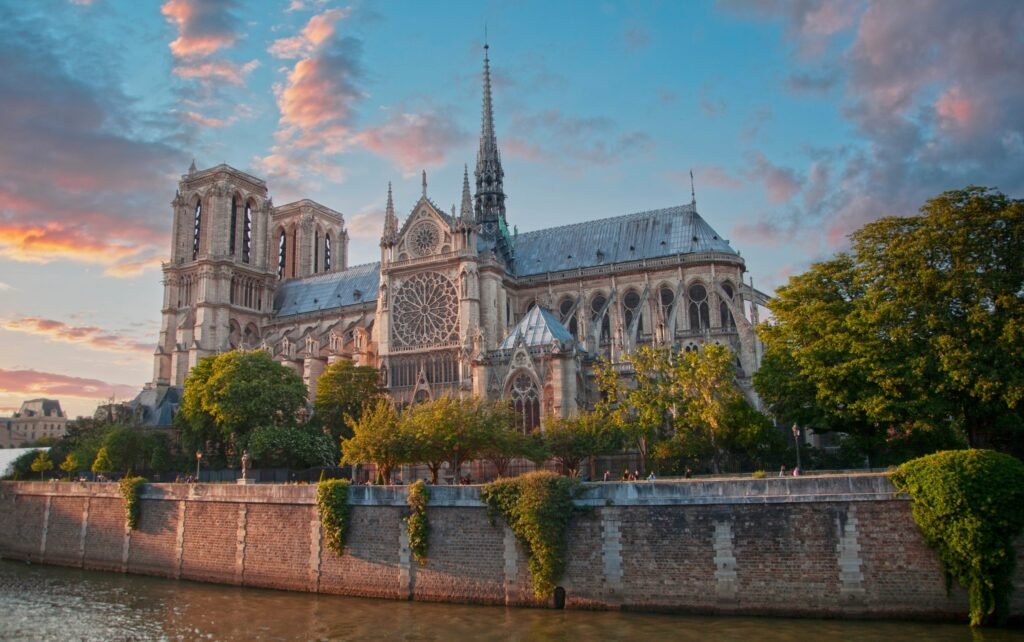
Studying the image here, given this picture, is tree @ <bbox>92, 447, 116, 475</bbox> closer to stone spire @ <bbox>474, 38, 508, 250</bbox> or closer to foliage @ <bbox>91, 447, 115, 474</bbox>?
foliage @ <bbox>91, 447, 115, 474</bbox>

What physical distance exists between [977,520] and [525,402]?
25.1m

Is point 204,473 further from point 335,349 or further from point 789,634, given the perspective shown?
point 789,634

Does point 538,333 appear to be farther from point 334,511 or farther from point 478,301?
point 334,511

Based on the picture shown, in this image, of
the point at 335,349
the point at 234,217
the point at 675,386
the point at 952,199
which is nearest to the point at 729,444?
the point at 675,386

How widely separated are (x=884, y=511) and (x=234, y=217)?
7136 cm

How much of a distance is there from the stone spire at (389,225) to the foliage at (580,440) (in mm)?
28622

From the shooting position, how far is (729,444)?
36.8 metres

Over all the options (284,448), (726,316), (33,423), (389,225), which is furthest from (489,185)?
(33,423)

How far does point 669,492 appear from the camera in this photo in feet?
87.3

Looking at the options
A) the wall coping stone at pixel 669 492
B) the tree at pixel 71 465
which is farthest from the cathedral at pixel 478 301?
the wall coping stone at pixel 669 492

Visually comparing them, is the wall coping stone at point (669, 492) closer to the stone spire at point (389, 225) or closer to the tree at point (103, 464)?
the tree at point (103, 464)

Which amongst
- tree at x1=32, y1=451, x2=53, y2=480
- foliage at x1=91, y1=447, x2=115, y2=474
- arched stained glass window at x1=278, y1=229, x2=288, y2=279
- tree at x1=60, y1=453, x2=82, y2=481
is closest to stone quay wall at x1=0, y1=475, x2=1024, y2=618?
foliage at x1=91, y1=447, x2=115, y2=474

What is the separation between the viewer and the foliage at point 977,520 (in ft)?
72.8

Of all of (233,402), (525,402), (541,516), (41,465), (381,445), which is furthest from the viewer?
(41,465)
